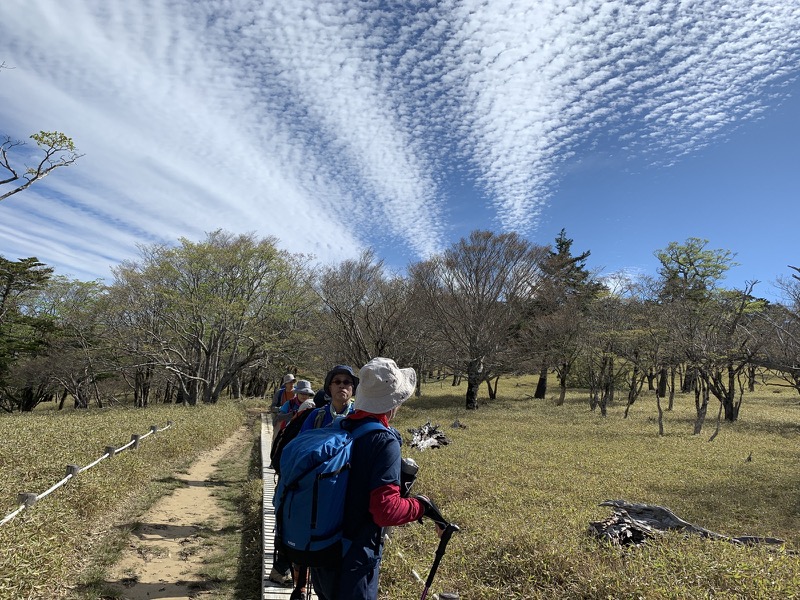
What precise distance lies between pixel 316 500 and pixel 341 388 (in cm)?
145

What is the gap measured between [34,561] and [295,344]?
2464 cm

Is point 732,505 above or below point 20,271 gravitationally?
below

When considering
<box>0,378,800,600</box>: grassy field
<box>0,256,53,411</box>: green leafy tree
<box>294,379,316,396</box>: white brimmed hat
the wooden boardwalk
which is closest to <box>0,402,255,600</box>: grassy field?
<box>0,378,800,600</box>: grassy field

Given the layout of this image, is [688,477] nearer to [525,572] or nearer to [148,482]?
[525,572]

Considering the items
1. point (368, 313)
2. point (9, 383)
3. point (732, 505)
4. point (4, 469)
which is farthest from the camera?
point (9, 383)

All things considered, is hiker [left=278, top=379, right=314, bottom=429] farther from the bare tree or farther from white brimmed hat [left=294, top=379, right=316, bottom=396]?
the bare tree

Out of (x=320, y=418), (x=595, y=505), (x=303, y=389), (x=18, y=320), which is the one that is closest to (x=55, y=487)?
(x=303, y=389)

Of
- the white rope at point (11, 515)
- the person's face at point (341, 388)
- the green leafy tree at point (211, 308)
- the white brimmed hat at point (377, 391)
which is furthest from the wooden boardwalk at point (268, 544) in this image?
the green leafy tree at point (211, 308)

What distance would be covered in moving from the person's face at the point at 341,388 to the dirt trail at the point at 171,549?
3.02m

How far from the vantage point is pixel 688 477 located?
10.2 m

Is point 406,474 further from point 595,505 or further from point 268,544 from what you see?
point 595,505

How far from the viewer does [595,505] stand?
740 cm

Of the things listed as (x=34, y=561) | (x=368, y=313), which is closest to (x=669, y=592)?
(x=34, y=561)

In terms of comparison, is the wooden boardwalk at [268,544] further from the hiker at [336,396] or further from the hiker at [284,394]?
the hiker at [336,396]
